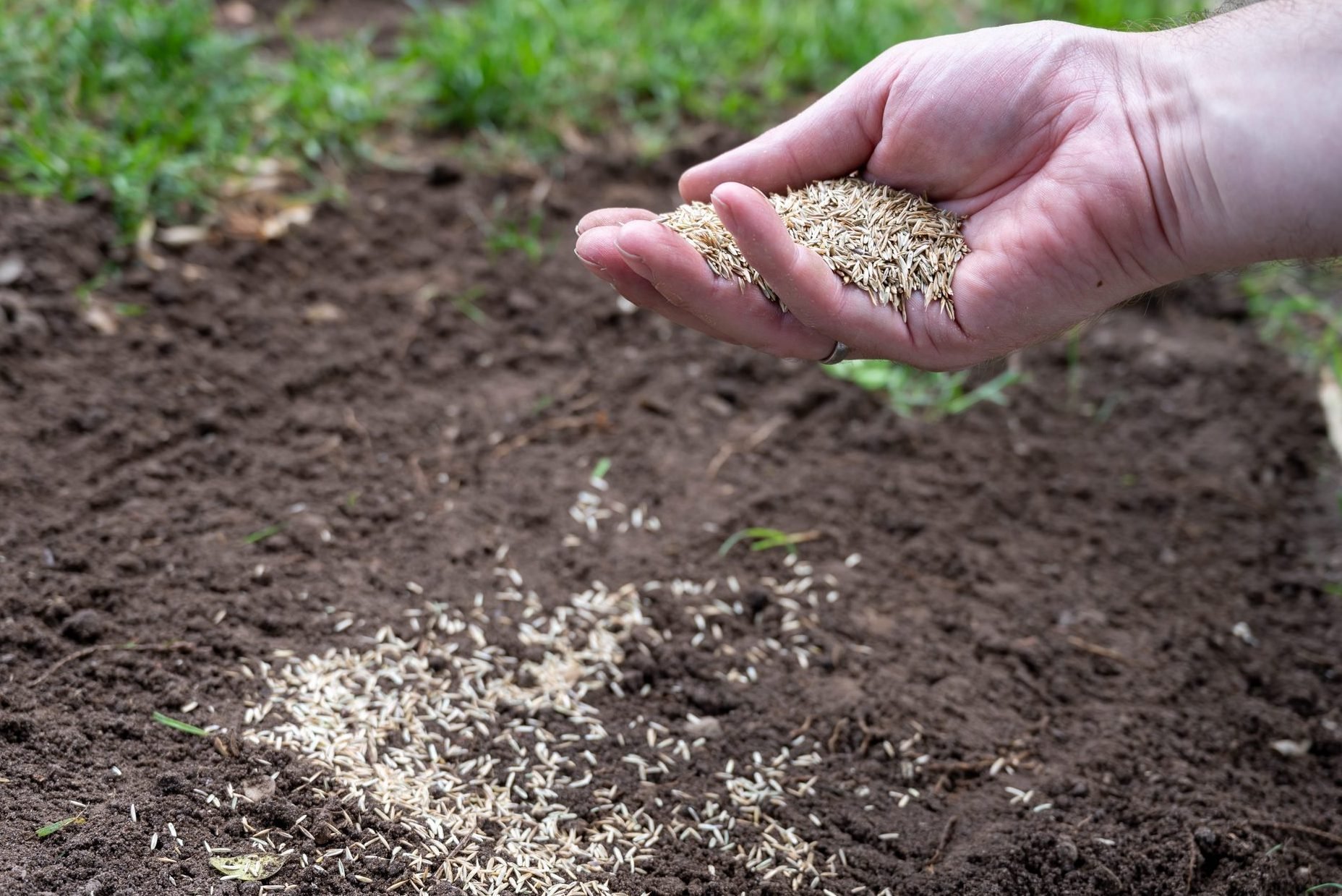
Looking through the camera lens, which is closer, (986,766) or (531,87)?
(986,766)

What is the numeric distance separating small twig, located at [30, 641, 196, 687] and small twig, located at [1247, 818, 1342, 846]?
2882mm

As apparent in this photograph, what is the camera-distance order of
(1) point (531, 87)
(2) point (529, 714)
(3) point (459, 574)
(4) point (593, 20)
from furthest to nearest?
(4) point (593, 20) → (1) point (531, 87) → (3) point (459, 574) → (2) point (529, 714)

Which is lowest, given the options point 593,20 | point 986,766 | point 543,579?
point 986,766

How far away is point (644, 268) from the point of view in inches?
107

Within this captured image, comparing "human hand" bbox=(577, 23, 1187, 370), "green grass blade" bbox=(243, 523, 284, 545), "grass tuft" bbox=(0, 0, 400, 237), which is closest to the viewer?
"human hand" bbox=(577, 23, 1187, 370)

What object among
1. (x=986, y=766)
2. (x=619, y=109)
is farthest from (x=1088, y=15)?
(x=986, y=766)

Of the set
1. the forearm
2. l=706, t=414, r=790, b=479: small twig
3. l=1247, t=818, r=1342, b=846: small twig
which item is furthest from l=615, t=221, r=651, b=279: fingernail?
l=1247, t=818, r=1342, b=846: small twig

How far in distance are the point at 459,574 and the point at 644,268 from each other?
119cm

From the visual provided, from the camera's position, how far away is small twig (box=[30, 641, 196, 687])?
2.79 meters

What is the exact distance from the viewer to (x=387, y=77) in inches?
203

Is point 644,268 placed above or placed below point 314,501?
above

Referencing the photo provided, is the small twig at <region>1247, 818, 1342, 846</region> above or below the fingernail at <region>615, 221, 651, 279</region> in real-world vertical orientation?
below

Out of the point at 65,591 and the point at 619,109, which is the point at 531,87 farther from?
the point at 65,591

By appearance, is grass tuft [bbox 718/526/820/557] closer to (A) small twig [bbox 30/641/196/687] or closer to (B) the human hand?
(B) the human hand
